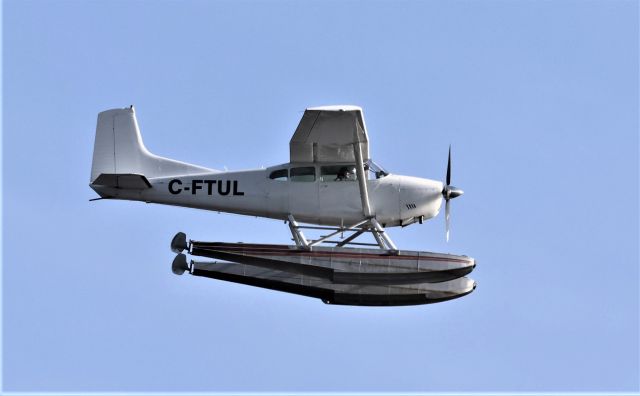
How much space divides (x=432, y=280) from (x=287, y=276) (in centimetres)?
272

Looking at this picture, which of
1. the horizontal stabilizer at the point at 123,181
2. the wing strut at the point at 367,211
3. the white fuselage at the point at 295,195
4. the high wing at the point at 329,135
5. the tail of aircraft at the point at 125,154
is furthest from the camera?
the tail of aircraft at the point at 125,154

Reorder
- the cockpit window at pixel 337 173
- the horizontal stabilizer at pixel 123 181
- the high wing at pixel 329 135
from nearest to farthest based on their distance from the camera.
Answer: the high wing at pixel 329 135, the horizontal stabilizer at pixel 123 181, the cockpit window at pixel 337 173

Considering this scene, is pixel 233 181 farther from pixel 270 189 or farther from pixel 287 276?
pixel 287 276

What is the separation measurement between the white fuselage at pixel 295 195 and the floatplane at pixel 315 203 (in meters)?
0.02

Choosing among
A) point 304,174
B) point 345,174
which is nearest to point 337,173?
point 345,174

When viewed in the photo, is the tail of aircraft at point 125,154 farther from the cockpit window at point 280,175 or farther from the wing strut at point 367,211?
the wing strut at point 367,211

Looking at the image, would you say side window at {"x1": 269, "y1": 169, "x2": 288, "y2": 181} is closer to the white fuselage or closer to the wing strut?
the white fuselage

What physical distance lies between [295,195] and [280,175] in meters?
0.50

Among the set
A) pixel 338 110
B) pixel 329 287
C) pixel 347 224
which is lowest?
pixel 329 287

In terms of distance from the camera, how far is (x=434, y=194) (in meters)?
20.0

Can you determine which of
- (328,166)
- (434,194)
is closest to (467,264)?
(434,194)

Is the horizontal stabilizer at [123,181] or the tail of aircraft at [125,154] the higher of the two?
the tail of aircraft at [125,154]

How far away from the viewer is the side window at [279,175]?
20.0 metres

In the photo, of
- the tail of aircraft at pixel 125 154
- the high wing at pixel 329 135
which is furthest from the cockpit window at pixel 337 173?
the tail of aircraft at pixel 125 154
